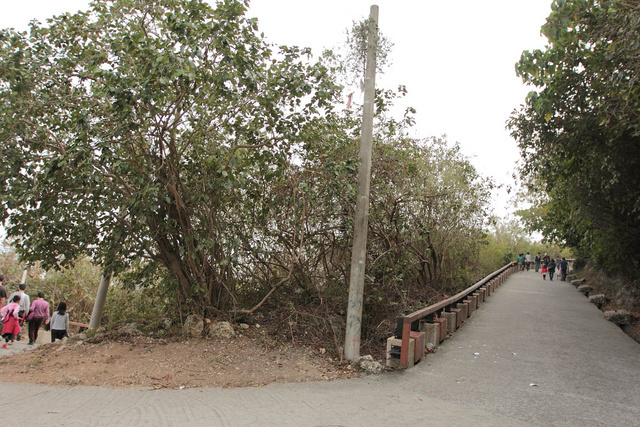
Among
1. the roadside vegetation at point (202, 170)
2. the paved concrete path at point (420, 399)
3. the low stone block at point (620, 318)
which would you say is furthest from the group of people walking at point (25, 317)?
the low stone block at point (620, 318)

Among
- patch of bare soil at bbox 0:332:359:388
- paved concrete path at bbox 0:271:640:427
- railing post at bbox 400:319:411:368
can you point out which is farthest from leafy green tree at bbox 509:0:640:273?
patch of bare soil at bbox 0:332:359:388

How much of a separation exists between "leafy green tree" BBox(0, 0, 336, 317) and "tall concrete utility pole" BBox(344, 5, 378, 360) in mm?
828

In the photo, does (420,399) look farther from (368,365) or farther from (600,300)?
(600,300)

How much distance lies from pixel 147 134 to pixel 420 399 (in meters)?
5.62

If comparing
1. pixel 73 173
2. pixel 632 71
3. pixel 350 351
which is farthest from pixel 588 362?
pixel 73 173

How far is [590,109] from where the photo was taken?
9.24 metres

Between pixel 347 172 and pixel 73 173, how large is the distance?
4562mm

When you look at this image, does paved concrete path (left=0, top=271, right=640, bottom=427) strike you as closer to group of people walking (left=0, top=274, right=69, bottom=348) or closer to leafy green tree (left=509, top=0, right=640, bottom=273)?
leafy green tree (left=509, top=0, right=640, bottom=273)

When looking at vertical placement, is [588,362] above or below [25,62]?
below

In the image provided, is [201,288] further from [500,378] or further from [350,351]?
[500,378]

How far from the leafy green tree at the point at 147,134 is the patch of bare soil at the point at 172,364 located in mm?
1097

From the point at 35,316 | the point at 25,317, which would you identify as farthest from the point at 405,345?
the point at 25,317

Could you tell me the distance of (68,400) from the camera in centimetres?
523

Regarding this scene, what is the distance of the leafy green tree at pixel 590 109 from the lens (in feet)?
24.8
